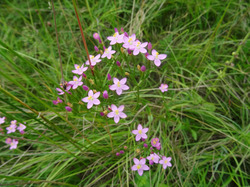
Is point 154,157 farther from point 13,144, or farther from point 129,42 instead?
point 13,144

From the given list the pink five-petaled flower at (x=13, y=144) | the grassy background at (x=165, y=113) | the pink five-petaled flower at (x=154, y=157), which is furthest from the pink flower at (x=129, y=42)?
the pink five-petaled flower at (x=13, y=144)

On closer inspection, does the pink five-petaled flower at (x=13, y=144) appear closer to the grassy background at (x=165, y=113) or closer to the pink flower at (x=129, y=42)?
the grassy background at (x=165, y=113)

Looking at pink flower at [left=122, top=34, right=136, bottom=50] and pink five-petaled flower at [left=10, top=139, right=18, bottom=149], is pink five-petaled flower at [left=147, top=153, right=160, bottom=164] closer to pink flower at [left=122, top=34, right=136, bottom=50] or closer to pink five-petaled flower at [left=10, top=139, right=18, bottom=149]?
pink flower at [left=122, top=34, right=136, bottom=50]

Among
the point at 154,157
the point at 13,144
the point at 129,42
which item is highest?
the point at 129,42

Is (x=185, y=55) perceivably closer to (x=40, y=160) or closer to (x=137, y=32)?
(x=137, y=32)

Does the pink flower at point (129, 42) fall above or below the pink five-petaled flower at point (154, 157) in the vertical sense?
above

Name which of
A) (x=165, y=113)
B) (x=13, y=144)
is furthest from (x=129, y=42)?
(x=13, y=144)

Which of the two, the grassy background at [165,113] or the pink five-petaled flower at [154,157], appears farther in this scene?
the grassy background at [165,113]

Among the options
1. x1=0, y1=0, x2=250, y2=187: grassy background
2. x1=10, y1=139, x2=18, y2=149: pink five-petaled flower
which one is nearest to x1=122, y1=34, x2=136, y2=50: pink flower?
x1=0, y1=0, x2=250, y2=187: grassy background
